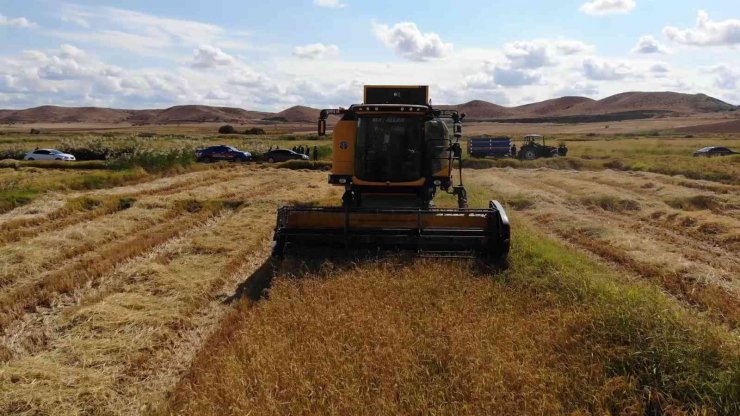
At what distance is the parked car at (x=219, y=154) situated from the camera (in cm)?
3909

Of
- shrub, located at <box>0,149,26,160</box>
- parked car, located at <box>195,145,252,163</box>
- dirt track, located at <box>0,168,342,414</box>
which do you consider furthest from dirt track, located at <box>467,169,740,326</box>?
shrub, located at <box>0,149,26,160</box>

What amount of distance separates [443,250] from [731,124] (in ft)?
336

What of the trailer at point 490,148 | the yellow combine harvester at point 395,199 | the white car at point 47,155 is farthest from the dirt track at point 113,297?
the trailer at point 490,148

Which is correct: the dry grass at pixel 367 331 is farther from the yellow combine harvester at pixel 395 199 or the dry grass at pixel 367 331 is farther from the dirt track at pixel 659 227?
the yellow combine harvester at pixel 395 199

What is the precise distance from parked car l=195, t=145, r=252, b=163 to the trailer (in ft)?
55.4

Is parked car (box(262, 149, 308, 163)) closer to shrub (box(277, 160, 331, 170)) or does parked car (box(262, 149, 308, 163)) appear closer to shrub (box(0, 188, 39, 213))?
shrub (box(277, 160, 331, 170))

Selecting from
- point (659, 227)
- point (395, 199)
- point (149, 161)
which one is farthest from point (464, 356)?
point (149, 161)

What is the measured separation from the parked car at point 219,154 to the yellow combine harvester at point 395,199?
2988cm

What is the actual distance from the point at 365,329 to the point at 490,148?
3853 centimetres

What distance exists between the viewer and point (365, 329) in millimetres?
5664

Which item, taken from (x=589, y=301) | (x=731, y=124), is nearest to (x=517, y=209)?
(x=589, y=301)

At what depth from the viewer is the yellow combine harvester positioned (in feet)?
28.7

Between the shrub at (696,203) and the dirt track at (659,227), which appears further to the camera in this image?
the shrub at (696,203)

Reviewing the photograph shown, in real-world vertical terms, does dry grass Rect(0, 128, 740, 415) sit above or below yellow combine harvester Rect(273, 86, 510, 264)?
below
